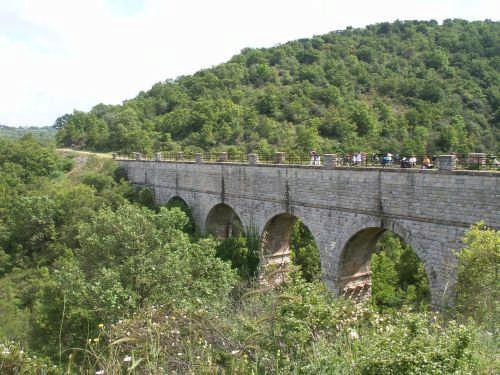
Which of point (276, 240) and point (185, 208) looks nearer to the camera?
point (276, 240)

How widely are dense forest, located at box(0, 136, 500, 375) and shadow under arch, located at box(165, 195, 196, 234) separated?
157 mm

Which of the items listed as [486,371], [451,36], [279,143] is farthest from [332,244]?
[451,36]

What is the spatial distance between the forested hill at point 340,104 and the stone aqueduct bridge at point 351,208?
24.5m

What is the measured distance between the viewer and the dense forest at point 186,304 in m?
5.82

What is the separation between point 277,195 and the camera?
22234 mm

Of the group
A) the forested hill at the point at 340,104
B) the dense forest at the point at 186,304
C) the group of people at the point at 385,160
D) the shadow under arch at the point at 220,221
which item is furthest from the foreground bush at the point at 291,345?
the forested hill at the point at 340,104

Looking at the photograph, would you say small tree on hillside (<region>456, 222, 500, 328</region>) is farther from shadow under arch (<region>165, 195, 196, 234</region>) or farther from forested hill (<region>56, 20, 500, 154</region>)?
forested hill (<region>56, 20, 500, 154</region>)

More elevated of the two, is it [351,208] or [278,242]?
[351,208]

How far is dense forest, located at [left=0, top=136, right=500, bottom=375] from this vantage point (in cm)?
582

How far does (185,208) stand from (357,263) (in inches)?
621

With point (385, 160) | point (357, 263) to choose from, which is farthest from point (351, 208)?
point (357, 263)

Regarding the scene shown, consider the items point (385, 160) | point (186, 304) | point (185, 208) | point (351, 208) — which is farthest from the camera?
point (185, 208)

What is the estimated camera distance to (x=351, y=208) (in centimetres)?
1794

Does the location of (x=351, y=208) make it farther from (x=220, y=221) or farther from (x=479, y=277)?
(x=220, y=221)
